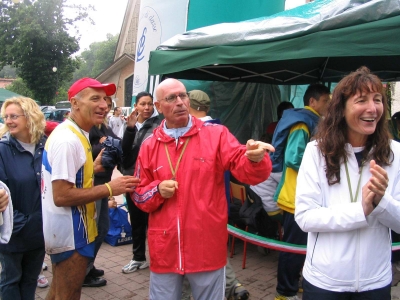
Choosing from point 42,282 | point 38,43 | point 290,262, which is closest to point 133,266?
point 42,282

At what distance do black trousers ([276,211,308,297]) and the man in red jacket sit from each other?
136 centimetres

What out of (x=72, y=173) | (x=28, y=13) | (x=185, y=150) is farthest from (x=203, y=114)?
(x=28, y=13)

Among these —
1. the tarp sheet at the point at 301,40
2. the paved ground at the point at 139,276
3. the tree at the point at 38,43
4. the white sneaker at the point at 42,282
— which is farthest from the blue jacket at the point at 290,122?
the tree at the point at 38,43

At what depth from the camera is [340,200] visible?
193 centimetres

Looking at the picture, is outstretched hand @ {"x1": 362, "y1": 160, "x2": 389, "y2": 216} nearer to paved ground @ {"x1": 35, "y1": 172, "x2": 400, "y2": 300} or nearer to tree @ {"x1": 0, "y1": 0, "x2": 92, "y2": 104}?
paved ground @ {"x1": 35, "y1": 172, "x2": 400, "y2": 300}

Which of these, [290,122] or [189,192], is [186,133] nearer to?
[189,192]

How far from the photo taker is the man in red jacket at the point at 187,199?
221 centimetres

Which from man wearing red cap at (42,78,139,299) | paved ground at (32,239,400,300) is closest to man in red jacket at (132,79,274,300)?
man wearing red cap at (42,78,139,299)

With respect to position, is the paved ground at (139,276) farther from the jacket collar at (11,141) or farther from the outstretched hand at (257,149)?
the outstretched hand at (257,149)

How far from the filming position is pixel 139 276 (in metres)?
4.29

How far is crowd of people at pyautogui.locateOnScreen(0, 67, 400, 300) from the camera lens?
1869 mm

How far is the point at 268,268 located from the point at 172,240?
2.65 meters

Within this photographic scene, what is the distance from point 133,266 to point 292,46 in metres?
2.95

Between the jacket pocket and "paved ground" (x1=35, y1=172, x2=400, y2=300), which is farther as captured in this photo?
"paved ground" (x1=35, y1=172, x2=400, y2=300)
